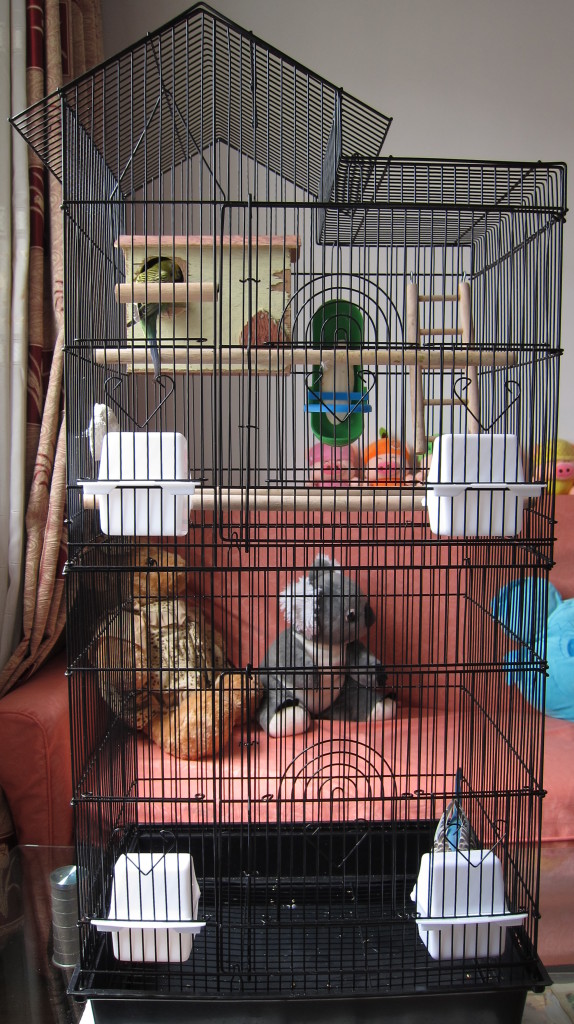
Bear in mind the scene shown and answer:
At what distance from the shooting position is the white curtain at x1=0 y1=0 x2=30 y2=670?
1979 millimetres

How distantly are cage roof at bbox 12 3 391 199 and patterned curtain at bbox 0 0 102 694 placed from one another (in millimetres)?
350

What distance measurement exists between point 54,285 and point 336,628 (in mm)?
1117

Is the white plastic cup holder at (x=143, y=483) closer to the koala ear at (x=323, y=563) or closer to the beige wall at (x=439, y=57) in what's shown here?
the koala ear at (x=323, y=563)

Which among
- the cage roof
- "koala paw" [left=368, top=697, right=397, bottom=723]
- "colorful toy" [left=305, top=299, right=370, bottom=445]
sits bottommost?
"koala paw" [left=368, top=697, right=397, bottom=723]

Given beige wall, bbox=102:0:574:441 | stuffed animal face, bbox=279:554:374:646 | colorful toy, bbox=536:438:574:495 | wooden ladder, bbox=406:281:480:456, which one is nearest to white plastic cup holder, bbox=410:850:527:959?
wooden ladder, bbox=406:281:480:456

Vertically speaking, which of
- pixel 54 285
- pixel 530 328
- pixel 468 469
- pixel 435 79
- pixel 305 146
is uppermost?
pixel 435 79

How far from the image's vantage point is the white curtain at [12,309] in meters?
1.98

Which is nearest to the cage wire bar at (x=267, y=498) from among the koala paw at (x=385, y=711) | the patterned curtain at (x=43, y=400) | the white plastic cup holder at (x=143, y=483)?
the white plastic cup holder at (x=143, y=483)

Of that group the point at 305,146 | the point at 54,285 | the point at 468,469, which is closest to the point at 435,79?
the point at 305,146

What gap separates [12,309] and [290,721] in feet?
3.97

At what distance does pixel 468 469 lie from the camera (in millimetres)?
1166

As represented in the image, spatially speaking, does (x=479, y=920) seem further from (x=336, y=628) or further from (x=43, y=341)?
(x=43, y=341)

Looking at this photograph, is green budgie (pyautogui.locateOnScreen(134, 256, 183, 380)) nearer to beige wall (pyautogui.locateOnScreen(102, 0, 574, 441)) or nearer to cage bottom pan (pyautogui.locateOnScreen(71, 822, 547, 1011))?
cage bottom pan (pyautogui.locateOnScreen(71, 822, 547, 1011))

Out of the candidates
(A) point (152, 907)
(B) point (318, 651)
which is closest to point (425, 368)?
(B) point (318, 651)
